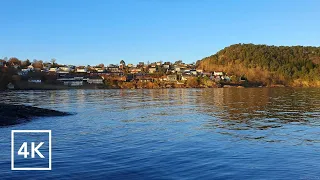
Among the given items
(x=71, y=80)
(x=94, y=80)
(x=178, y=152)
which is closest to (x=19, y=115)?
(x=178, y=152)

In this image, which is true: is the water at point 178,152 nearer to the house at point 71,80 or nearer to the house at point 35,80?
the house at point 35,80

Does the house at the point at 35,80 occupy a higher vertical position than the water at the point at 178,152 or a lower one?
→ higher

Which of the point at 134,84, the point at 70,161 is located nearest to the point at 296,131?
the point at 70,161

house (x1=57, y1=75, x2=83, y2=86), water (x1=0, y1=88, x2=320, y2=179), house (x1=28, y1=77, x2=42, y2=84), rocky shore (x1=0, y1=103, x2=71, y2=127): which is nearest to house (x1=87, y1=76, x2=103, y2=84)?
house (x1=57, y1=75, x2=83, y2=86)

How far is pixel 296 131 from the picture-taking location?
86.0ft

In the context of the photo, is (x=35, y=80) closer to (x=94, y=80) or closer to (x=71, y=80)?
(x=71, y=80)

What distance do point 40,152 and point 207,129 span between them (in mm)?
14010

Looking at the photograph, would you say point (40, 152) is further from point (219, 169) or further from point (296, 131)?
point (296, 131)

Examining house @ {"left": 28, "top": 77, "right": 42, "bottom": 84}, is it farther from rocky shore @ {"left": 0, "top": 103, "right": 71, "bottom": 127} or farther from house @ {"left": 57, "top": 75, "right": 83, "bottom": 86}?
rocky shore @ {"left": 0, "top": 103, "right": 71, "bottom": 127}

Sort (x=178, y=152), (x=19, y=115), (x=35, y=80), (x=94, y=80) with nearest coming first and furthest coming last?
1. (x=178, y=152)
2. (x=19, y=115)
3. (x=35, y=80)
4. (x=94, y=80)

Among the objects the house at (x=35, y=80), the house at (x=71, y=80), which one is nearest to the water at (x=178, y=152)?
the house at (x=35, y=80)

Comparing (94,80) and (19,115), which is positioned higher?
(94,80)

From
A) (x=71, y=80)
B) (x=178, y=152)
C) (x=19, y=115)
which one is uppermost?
(x=71, y=80)

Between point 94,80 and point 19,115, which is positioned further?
point 94,80
